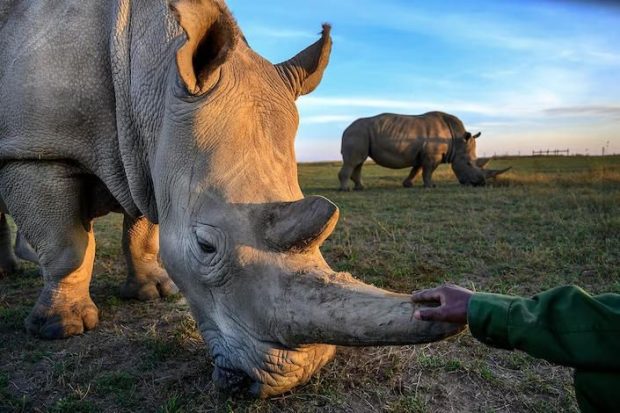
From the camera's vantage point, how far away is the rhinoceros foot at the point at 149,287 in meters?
4.07

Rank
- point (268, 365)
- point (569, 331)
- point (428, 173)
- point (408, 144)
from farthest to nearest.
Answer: point (408, 144) < point (428, 173) < point (268, 365) < point (569, 331)

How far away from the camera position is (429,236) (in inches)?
239

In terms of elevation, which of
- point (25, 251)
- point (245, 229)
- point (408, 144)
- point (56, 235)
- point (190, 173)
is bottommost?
point (25, 251)

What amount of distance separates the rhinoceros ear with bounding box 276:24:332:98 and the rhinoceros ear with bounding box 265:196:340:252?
0.98 m

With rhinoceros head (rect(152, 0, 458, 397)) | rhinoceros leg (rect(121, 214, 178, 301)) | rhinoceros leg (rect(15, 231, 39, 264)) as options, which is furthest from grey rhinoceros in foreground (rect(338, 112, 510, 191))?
rhinoceros head (rect(152, 0, 458, 397))

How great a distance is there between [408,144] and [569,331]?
1413 cm

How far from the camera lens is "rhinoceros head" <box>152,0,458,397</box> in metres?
1.82

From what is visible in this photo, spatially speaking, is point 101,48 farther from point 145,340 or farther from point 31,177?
point 145,340

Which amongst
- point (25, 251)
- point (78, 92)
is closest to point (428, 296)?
point (78, 92)

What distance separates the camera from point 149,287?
4078 mm

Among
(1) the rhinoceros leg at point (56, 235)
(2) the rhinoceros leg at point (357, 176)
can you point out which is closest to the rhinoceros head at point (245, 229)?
(1) the rhinoceros leg at point (56, 235)

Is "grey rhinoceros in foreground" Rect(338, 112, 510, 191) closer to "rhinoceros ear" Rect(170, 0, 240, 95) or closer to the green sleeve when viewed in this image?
"rhinoceros ear" Rect(170, 0, 240, 95)

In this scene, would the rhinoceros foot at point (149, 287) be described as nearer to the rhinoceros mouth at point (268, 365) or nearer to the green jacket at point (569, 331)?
the rhinoceros mouth at point (268, 365)

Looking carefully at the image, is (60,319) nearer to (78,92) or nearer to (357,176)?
(78,92)
